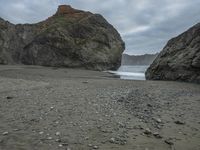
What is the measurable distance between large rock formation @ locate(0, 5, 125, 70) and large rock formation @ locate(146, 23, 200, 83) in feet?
Answer: 52.1

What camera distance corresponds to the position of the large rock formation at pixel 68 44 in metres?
37.1

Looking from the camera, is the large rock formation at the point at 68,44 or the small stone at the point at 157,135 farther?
the large rock formation at the point at 68,44

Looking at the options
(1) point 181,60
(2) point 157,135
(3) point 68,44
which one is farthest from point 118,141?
(3) point 68,44

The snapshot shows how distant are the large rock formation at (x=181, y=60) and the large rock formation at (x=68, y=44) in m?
15.9

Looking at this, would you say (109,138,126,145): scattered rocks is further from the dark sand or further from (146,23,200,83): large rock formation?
(146,23,200,83): large rock formation

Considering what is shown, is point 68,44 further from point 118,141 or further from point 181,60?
point 118,141

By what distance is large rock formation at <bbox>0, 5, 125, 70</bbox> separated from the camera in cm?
3712

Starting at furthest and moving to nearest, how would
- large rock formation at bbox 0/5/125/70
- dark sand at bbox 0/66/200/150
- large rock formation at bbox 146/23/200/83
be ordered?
large rock formation at bbox 0/5/125/70 < large rock formation at bbox 146/23/200/83 < dark sand at bbox 0/66/200/150

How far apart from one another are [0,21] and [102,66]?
16.7 meters

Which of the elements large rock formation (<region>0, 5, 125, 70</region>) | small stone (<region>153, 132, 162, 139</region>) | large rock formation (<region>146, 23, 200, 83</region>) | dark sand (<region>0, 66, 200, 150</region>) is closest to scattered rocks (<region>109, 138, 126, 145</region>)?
dark sand (<region>0, 66, 200, 150</region>)

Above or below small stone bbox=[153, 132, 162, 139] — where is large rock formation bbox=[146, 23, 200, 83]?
above

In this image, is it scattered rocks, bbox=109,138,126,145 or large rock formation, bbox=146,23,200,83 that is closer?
scattered rocks, bbox=109,138,126,145

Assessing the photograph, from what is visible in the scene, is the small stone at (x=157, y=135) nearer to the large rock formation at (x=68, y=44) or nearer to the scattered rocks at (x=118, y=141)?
the scattered rocks at (x=118, y=141)

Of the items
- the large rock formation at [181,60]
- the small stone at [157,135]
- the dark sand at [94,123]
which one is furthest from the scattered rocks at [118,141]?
the large rock formation at [181,60]
